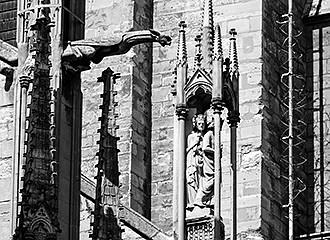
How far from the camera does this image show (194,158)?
20281mm

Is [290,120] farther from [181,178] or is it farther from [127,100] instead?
[181,178]

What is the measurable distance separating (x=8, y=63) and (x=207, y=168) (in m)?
3.96

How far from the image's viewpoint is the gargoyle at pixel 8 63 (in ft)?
54.7

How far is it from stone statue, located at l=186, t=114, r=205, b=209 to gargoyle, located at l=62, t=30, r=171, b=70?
3.55 m

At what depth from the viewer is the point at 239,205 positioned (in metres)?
24.8

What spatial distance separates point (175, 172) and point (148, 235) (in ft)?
7.88

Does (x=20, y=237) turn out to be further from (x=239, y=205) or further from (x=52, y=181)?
(x=239, y=205)

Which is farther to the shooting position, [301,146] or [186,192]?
[301,146]

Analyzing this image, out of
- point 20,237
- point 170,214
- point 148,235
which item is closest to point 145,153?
point 170,214

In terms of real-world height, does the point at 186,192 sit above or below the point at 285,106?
below

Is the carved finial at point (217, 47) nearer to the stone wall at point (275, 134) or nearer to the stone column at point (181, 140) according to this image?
the stone column at point (181, 140)

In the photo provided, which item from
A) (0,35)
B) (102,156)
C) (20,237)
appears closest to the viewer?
(20,237)

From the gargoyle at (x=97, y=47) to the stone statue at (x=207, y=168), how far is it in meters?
3.44

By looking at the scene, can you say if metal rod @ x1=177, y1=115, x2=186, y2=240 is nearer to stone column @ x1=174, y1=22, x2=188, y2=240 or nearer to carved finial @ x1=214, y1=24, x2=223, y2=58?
stone column @ x1=174, y1=22, x2=188, y2=240
